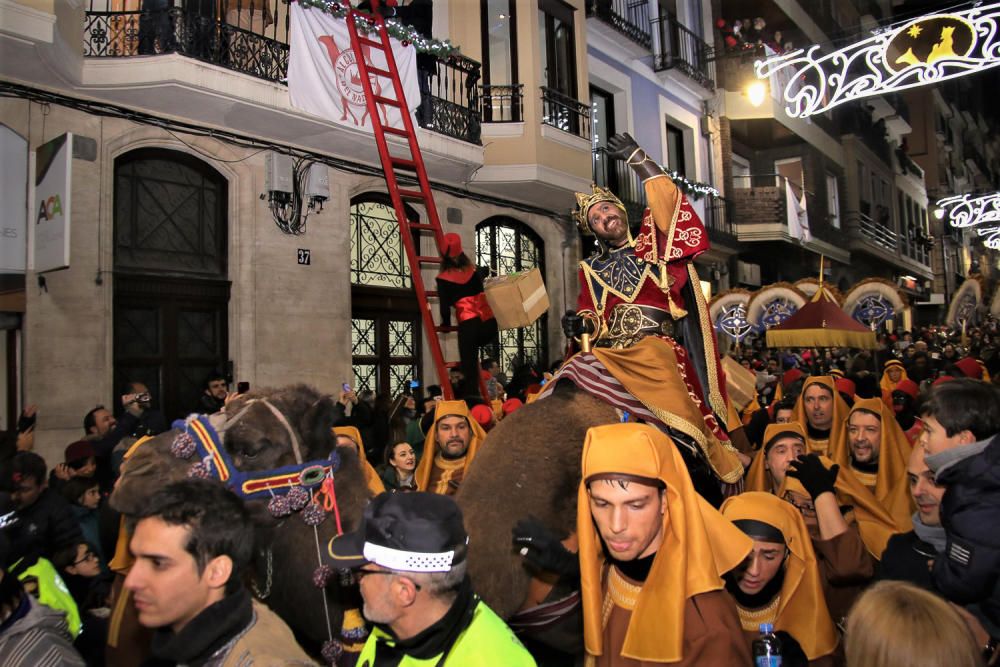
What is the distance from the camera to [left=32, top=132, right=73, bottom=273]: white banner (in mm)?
8617

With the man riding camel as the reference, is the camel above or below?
below

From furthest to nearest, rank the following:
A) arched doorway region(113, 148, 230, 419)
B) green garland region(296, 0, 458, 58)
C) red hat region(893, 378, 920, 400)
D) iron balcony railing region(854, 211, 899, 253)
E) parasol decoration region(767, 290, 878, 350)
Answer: iron balcony railing region(854, 211, 899, 253) < parasol decoration region(767, 290, 878, 350) < green garland region(296, 0, 458, 58) < arched doorway region(113, 148, 230, 419) < red hat region(893, 378, 920, 400)

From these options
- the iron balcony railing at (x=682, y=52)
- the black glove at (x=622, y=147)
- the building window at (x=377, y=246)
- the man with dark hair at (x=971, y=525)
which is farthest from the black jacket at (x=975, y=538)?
the iron balcony railing at (x=682, y=52)

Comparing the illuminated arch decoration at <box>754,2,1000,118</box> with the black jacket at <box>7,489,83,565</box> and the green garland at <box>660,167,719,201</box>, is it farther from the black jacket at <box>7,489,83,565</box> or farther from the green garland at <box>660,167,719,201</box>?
the green garland at <box>660,167,719,201</box>

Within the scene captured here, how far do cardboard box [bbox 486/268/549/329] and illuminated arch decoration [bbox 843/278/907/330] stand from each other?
29.6ft

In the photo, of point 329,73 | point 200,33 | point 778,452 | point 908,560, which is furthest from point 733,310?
point 908,560

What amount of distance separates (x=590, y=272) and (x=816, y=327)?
29.1ft

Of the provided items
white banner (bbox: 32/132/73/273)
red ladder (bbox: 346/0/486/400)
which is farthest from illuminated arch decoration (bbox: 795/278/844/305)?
white banner (bbox: 32/132/73/273)

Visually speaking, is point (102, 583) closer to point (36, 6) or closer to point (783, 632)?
point (783, 632)

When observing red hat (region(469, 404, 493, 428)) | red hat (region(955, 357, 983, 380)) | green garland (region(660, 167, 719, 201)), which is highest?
green garland (region(660, 167, 719, 201))

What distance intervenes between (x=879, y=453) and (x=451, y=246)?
543 cm

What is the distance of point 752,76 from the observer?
23.5 meters

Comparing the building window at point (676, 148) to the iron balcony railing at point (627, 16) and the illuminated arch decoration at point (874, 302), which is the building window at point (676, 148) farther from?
the illuminated arch decoration at point (874, 302)

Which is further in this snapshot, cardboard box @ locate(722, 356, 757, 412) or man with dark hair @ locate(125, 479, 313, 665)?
cardboard box @ locate(722, 356, 757, 412)
